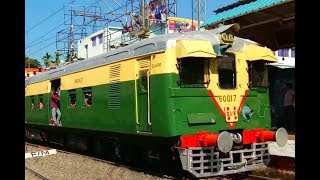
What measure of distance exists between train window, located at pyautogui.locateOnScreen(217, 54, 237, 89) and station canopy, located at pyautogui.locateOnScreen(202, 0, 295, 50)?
283 cm

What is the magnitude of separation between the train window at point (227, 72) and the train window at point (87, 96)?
12.4ft

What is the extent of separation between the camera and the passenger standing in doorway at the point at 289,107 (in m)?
12.7

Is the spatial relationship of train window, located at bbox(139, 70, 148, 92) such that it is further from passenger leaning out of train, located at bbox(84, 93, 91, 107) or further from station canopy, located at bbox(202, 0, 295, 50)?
station canopy, located at bbox(202, 0, 295, 50)

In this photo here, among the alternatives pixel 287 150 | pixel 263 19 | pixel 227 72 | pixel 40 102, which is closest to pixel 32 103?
pixel 40 102

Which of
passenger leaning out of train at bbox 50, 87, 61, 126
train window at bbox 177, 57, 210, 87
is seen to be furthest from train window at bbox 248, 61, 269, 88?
passenger leaning out of train at bbox 50, 87, 61, 126

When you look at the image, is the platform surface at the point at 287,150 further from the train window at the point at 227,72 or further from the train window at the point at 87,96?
the train window at the point at 87,96

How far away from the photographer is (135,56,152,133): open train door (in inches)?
309

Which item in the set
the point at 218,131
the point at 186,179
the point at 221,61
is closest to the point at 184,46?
the point at 221,61

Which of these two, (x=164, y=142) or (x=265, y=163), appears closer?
(x=164, y=142)

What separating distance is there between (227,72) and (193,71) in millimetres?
840

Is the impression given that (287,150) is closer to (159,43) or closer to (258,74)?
(258,74)

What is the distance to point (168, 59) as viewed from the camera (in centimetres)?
734
